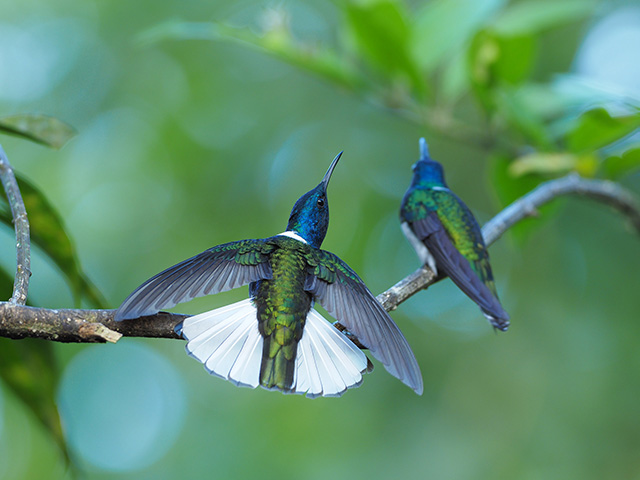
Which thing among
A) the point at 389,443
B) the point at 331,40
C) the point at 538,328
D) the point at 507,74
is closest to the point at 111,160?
the point at 331,40

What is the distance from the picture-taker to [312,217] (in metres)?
1.10

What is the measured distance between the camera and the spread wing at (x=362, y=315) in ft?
2.55

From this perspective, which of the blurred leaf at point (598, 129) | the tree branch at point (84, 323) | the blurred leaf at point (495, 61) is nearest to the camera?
the tree branch at point (84, 323)

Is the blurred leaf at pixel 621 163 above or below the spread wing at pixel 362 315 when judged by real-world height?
above

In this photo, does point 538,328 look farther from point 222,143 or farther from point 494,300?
point 494,300

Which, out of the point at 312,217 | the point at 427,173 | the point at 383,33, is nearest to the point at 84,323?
the point at 312,217

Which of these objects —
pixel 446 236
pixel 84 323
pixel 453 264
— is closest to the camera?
pixel 84 323

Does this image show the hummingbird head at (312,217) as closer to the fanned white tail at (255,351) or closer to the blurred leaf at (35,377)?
the fanned white tail at (255,351)

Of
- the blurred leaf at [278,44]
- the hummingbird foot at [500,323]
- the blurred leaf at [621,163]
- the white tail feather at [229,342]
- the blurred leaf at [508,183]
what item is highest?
the blurred leaf at [278,44]

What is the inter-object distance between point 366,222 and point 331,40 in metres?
2.03

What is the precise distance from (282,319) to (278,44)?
915 millimetres

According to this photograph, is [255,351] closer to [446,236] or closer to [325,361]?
[325,361]

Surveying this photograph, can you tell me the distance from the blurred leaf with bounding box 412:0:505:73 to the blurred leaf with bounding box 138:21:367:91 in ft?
0.63

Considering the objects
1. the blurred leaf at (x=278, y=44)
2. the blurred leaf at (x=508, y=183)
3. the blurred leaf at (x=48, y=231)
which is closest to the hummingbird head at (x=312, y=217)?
the blurred leaf at (x=48, y=231)
